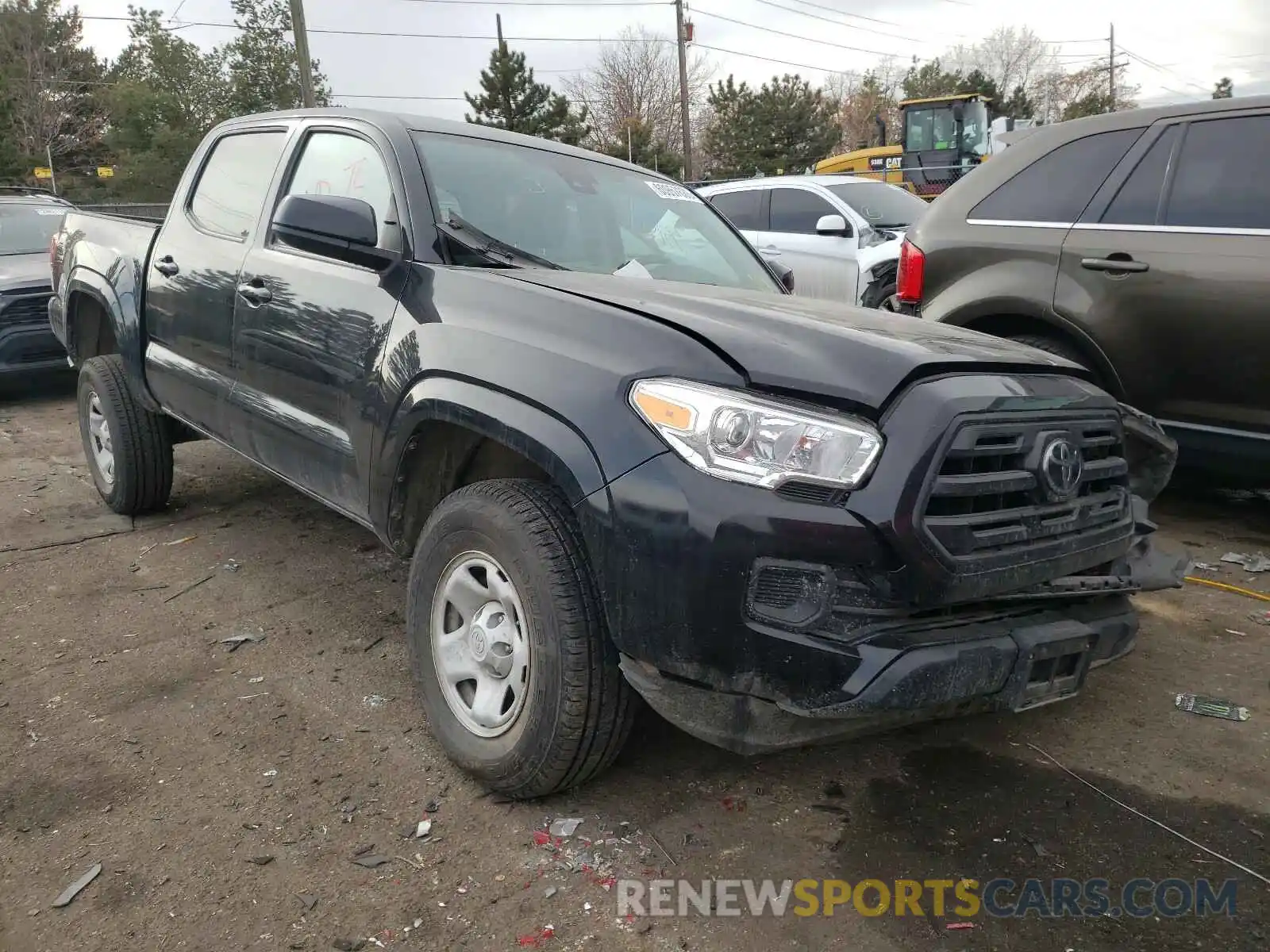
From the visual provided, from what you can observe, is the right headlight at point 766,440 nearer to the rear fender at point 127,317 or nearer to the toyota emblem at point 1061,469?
the toyota emblem at point 1061,469

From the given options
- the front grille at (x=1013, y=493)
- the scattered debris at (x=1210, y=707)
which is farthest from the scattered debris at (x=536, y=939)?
the scattered debris at (x=1210, y=707)

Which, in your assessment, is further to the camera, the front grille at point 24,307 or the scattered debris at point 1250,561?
the front grille at point 24,307

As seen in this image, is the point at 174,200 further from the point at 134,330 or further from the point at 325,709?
the point at 325,709

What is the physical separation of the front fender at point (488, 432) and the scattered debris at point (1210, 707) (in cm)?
216

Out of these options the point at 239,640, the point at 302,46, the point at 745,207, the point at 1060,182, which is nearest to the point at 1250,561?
the point at 1060,182

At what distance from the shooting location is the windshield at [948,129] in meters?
23.9

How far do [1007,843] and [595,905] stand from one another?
1.03m

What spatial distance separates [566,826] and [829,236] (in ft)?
24.0

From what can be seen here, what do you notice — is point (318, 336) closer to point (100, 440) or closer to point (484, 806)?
point (484, 806)

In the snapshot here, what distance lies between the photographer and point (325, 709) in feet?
9.91

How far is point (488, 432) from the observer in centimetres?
240

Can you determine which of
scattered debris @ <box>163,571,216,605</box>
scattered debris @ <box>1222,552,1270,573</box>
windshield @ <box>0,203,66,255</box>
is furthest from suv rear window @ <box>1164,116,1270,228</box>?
windshield @ <box>0,203,66,255</box>

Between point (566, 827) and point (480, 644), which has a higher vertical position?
point (480, 644)

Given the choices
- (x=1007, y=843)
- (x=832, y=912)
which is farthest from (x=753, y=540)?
(x=1007, y=843)
